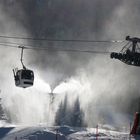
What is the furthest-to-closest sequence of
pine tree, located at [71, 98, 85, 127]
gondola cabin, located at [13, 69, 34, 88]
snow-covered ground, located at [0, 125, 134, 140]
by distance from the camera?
pine tree, located at [71, 98, 85, 127] → gondola cabin, located at [13, 69, 34, 88] → snow-covered ground, located at [0, 125, 134, 140]

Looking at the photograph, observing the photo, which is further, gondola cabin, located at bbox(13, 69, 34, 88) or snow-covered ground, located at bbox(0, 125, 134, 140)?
gondola cabin, located at bbox(13, 69, 34, 88)

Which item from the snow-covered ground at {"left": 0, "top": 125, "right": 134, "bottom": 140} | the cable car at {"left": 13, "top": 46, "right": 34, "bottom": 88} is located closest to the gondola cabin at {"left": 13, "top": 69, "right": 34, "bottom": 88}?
the cable car at {"left": 13, "top": 46, "right": 34, "bottom": 88}

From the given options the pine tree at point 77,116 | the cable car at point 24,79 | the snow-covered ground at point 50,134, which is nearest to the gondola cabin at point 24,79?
the cable car at point 24,79

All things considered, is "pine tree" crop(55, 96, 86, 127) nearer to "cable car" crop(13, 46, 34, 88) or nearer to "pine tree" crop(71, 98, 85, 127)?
"pine tree" crop(71, 98, 85, 127)

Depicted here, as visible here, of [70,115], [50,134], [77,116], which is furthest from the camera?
[77,116]

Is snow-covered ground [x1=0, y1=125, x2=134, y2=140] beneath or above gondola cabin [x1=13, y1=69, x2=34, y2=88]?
beneath

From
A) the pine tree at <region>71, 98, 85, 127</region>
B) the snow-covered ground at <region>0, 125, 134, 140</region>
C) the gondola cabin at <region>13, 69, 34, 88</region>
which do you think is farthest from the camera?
the pine tree at <region>71, 98, 85, 127</region>

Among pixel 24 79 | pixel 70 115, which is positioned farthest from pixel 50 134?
pixel 70 115

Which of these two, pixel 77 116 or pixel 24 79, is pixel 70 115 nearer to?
pixel 77 116

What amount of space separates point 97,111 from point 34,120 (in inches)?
714

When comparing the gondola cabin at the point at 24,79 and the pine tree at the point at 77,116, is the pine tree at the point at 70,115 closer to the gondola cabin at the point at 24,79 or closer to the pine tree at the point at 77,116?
the pine tree at the point at 77,116

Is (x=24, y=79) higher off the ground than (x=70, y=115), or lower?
higher

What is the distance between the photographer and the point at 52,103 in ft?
452

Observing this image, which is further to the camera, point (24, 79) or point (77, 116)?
point (77, 116)
